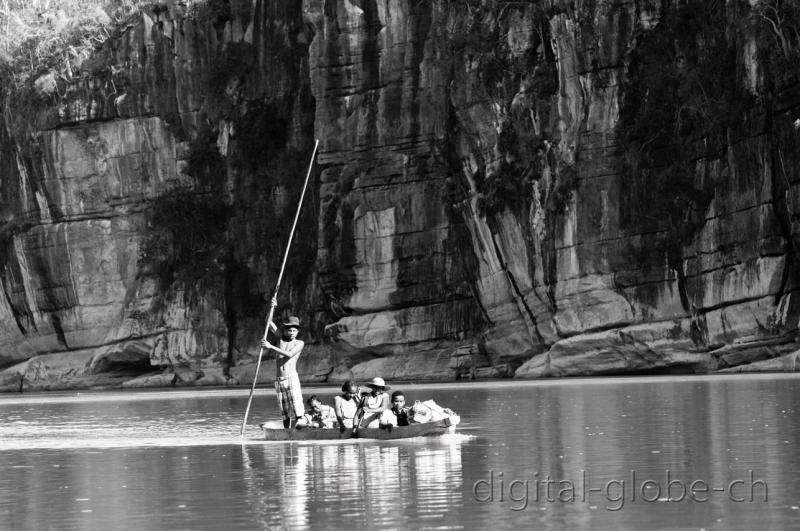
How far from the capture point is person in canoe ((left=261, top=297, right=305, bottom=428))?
82.8ft

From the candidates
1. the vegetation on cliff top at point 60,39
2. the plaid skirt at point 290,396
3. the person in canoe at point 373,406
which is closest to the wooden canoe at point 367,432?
the person in canoe at point 373,406

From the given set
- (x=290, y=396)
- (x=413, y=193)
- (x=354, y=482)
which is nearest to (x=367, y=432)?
(x=290, y=396)

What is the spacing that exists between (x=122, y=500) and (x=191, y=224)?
53107 millimetres

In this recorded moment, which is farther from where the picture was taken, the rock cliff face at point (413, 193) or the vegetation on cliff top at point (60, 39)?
the vegetation on cliff top at point (60, 39)

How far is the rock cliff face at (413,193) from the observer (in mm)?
50156

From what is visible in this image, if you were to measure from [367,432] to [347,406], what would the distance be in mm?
721

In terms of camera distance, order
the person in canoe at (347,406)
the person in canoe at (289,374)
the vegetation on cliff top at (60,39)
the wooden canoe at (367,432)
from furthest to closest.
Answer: the vegetation on cliff top at (60,39)
the person in canoe at (289,374)
the person in canoe at (347,406)
the wooden canoe at (367,432)

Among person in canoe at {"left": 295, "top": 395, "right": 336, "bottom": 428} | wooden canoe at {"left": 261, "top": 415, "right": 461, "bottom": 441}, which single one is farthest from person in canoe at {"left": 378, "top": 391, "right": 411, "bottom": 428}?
person in canoe at {"left": 295, "top": 395, "right": 336, "bottom": 428}

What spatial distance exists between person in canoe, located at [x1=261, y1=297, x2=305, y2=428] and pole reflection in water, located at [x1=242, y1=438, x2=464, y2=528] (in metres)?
1.23

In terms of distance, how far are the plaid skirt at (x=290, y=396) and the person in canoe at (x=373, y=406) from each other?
122 cm

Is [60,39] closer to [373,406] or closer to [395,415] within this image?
[373,406]

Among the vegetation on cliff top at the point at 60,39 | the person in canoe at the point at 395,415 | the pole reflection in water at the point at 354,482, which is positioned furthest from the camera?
the vegetation on cliff top at the point at 60,39

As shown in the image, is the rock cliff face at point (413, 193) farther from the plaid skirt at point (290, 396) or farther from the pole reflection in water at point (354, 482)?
the pole reflection in water at point (354, 482)

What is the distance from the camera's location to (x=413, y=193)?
59312mm
